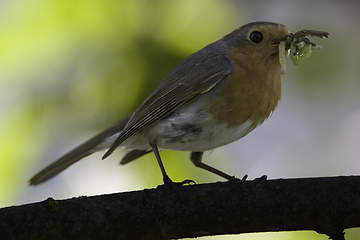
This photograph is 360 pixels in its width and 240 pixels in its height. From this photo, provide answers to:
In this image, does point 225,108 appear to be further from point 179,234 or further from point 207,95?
point 179,234

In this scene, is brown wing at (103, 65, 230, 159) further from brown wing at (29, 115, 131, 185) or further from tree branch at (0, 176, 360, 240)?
tree branch at (0, 176, 360, 240)

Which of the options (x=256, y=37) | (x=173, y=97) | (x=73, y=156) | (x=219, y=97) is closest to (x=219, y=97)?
(x=219, y=97)

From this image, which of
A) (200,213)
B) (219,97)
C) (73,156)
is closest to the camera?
(200,213)

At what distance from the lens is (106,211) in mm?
2164

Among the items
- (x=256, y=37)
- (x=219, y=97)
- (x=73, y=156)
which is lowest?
(x=73, y=156)

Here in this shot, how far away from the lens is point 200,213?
2.19m

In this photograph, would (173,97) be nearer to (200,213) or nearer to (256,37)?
(256,37)

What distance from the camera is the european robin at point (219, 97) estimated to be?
2.86 meters

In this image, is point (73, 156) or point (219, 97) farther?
point (73, 156)

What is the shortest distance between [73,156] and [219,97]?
5.40 feet

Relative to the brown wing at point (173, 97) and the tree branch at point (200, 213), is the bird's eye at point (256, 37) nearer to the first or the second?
the brown wing at point (173, 97)

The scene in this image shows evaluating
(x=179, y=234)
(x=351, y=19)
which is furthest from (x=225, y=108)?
(x=351, y=19)

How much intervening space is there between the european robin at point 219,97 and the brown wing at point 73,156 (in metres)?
0.42

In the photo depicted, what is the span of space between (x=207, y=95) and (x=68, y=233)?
1430 millimetres
